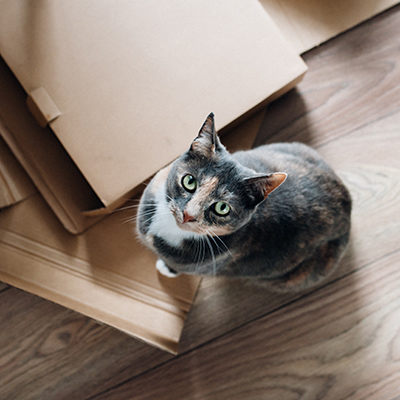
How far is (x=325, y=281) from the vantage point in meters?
1.12

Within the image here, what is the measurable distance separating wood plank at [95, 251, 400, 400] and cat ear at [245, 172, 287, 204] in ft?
2.03

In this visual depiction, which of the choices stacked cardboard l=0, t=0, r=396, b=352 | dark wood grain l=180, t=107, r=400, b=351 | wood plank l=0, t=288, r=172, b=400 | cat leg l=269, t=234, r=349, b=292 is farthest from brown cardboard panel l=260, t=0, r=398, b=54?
wood plank l=0, t=288, r=172, b=400

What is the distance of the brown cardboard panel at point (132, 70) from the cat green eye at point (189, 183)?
0.20 metres

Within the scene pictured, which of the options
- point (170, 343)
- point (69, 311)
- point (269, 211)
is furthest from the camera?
point (69, 311)

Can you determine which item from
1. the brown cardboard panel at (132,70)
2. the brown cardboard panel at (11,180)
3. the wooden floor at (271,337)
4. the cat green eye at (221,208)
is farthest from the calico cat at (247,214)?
the brown cardboard panel at (11,180)

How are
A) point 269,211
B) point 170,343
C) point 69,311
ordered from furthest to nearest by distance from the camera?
point 69,311
point 170,343
point 269,211

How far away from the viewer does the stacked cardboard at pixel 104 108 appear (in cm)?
83

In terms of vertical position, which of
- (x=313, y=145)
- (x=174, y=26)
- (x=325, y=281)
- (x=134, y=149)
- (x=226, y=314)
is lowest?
(x=325, y=281)

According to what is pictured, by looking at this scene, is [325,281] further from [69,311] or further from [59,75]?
[59,75]

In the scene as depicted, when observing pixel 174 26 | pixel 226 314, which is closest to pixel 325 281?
pixel 226 314

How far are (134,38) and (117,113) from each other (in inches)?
7.4

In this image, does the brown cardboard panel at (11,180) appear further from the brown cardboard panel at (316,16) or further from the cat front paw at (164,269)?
the brown cardboard panel at (316,16)

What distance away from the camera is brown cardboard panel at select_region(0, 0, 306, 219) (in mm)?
826

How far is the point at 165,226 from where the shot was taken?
782mm
